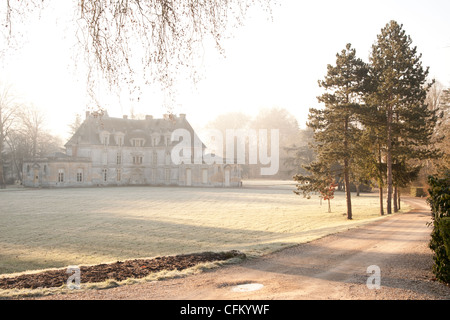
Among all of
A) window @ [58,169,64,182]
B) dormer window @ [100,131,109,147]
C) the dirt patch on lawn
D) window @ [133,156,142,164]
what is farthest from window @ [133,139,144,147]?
the dirt patch on lawn

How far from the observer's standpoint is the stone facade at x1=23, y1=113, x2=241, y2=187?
5447cm

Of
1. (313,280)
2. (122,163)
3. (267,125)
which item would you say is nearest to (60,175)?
(122,163)

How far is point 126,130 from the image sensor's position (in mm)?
64750

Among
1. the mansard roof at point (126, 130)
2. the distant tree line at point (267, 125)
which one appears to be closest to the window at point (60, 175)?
the mansard roof at point (126, 130)

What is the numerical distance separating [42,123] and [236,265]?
213 ft

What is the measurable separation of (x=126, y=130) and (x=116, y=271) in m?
59.8

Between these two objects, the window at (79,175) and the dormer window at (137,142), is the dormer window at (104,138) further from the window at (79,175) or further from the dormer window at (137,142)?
the window at (79,175)

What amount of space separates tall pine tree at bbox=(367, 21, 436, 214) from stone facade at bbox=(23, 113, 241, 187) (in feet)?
117

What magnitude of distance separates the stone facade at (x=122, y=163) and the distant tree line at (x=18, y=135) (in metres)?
4.59

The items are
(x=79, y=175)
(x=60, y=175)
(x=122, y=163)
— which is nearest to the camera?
(x=60, y=175)

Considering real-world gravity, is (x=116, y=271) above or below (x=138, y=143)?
below

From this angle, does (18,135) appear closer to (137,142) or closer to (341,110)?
(137,142)

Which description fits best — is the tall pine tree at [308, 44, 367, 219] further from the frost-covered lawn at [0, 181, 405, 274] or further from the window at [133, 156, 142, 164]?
the window at [133, 156, 142, 164]
